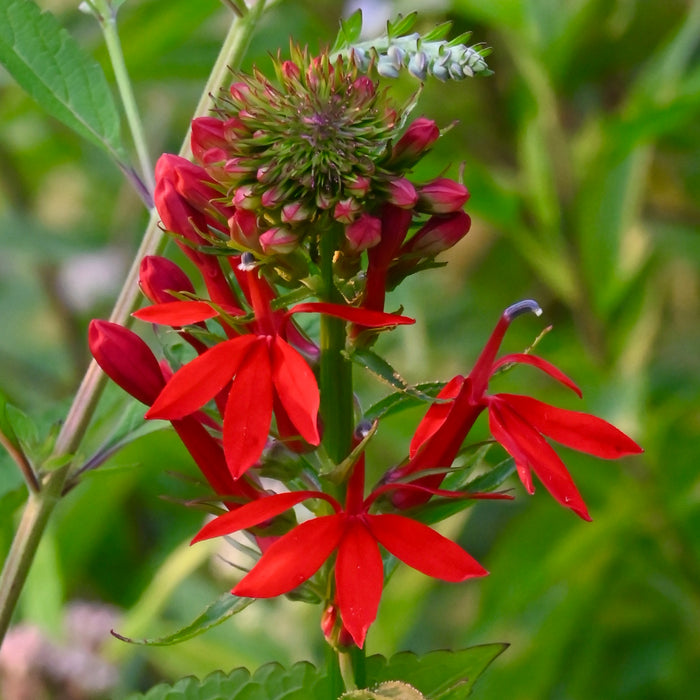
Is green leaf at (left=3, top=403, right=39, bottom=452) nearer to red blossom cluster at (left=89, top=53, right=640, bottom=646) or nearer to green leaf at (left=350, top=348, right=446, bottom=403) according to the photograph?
red blossom cluster at (left=89, top=53, right=640, bottom=646)

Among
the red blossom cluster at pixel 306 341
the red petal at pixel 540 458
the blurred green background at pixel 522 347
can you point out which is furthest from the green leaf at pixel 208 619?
the blurred green background at pixel 522 347

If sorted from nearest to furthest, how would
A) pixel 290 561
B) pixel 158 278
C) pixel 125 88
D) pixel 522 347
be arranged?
1. pixel 290 561
2. pixel 158 278
3. pixel 125 88
4. pixel 522 347

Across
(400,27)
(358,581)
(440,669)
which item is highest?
(400,27)

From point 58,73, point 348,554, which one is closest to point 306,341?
point 348,554

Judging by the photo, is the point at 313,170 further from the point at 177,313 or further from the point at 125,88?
the point at 125,88

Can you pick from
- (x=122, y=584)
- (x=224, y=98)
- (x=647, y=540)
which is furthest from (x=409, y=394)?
(x=122, y=584)

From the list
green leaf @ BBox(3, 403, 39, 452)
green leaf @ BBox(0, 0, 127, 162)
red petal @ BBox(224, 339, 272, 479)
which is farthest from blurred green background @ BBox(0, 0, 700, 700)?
red petal @ BBox(224, 339, 272, 479)

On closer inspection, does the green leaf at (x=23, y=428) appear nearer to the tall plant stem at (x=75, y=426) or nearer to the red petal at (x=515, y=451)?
the tall plant stem at (x=75, y=426)
